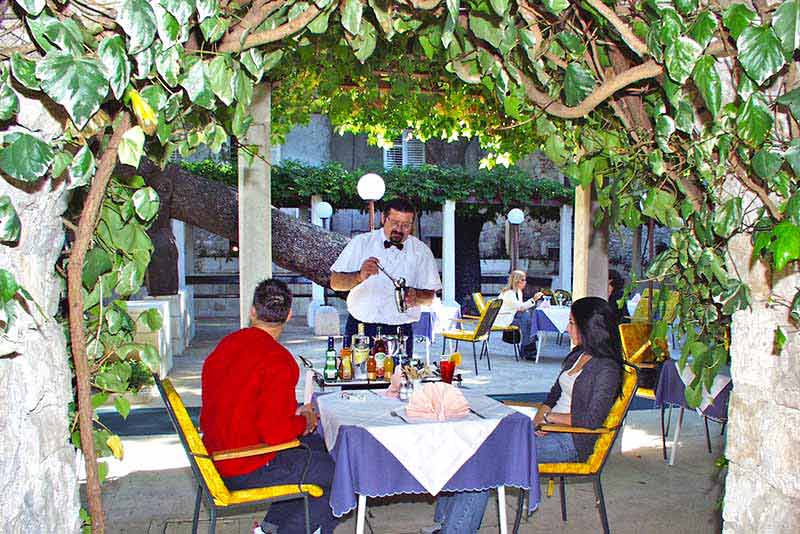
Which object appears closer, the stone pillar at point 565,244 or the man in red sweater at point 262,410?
the man in red sweater at point 262,410

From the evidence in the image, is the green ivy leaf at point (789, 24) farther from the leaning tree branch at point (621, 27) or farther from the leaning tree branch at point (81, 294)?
the leaning tree branch at point (81, 294)

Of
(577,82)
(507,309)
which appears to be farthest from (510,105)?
(507,309)

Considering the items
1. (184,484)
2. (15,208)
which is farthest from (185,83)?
(184,484)

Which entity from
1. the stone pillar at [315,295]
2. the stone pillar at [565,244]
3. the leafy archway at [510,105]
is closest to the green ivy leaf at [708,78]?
the leafy archway at [510,105]

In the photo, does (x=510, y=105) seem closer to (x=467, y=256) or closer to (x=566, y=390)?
(x=566, y=390)

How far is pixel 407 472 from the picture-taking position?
318cm

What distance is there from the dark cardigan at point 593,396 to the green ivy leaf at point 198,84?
2.58m

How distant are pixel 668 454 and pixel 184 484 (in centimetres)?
325

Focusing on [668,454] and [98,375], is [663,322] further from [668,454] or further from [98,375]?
[668,454]

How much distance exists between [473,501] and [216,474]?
1133 millimetres

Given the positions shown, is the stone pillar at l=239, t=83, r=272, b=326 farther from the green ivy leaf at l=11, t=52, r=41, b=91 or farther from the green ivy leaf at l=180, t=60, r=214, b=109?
the green ivy leaf at l=11, t=52, r=41, b=91

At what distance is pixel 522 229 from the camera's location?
22.8 m

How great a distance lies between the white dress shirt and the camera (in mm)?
5102

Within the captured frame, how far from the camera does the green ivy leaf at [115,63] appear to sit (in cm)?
132
